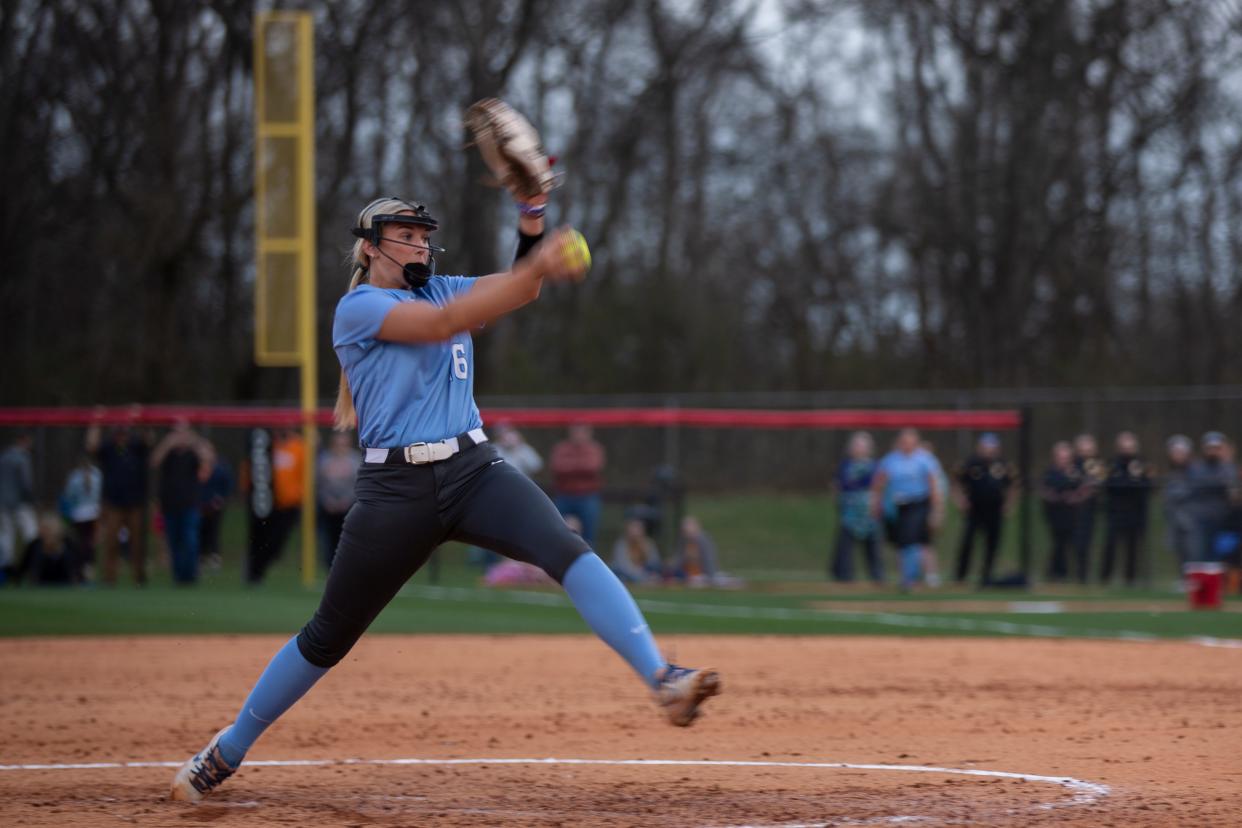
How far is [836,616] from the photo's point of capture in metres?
15.5

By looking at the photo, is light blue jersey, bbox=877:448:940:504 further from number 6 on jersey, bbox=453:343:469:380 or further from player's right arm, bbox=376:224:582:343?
player's right arm, bbox=376:224:582:343

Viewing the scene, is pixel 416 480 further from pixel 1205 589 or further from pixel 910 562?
pixel 910 562

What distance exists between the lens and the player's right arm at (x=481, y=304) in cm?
526

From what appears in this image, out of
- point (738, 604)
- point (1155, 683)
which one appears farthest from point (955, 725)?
point (738, 604)

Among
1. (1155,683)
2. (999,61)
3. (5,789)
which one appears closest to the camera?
(5,789)

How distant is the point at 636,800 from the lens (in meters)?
6.05

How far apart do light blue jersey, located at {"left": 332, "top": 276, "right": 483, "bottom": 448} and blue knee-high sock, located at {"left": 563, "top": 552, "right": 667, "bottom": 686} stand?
2.17 ft

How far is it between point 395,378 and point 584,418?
16.5 m

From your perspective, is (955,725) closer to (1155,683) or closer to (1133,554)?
(1155,683)

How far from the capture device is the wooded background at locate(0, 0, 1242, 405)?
1185 inches

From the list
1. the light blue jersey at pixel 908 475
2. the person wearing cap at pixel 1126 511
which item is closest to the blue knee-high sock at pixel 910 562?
the light blue jersey at pixel 908 475

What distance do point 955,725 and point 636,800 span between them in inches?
101

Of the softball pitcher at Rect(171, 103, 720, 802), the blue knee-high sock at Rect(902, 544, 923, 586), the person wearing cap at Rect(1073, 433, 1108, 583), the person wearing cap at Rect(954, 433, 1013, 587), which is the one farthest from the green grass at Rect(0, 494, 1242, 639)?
the softball pitcher at Rect(171, 103, 720, 802)

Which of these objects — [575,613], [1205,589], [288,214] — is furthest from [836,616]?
[288,214]
